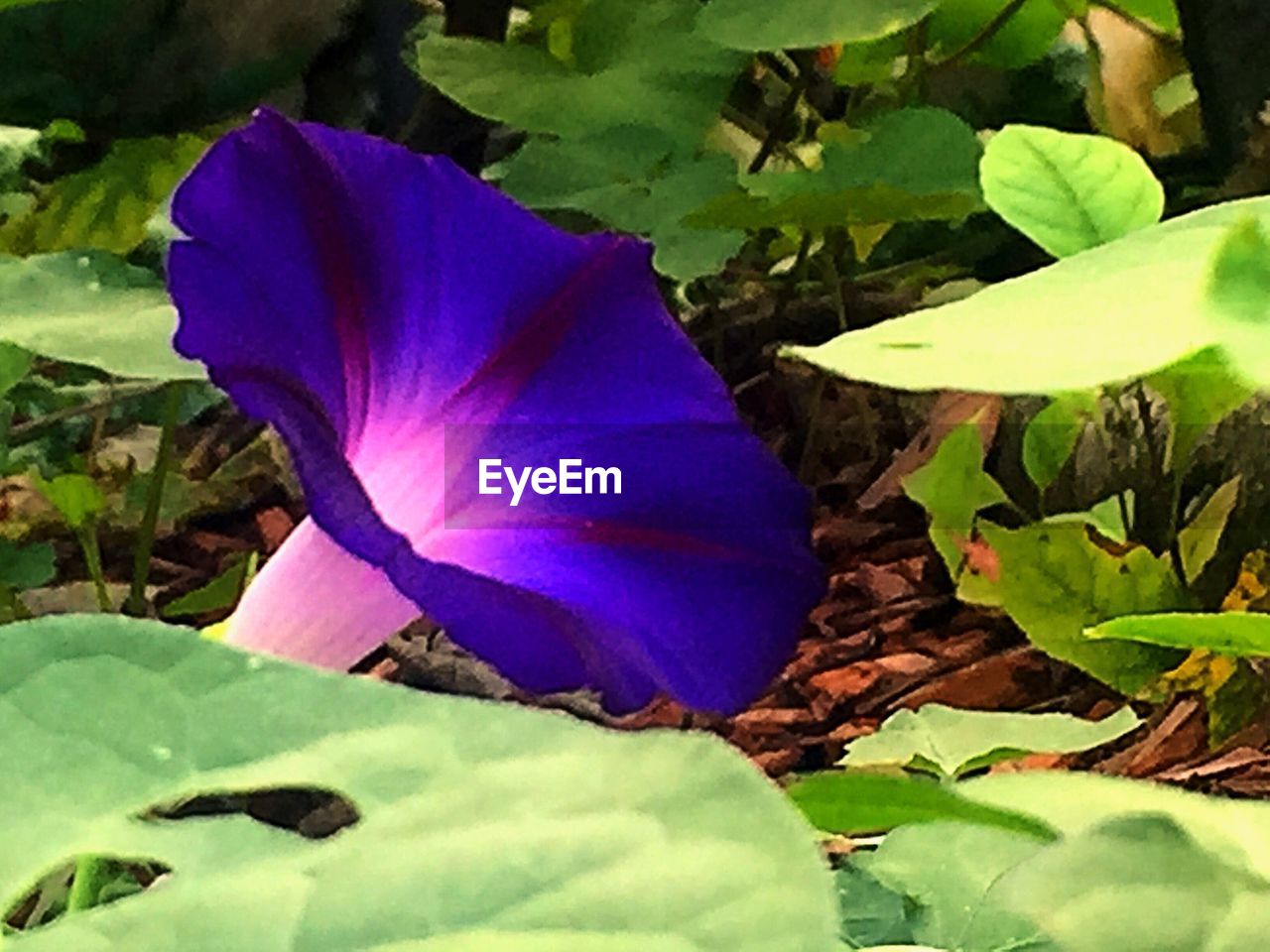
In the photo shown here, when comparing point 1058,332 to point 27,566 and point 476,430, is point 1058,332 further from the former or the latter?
point 27,566

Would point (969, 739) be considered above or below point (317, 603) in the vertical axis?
below

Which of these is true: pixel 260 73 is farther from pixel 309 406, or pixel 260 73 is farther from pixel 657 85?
pixel 309 406

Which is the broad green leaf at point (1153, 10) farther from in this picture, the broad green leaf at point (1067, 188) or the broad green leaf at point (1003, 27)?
the broad green leaf at point (1067, 188)

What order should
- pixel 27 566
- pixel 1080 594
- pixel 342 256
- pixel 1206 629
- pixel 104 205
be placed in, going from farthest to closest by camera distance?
pixel 104 205 < pixel 27 566 < pixel 1080 594 < pixel 342 256 < pixel 1206 629

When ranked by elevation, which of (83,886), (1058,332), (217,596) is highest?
(1058,332)

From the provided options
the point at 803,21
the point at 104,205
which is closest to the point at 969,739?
the point at 803,21

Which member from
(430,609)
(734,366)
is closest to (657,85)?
(734,366)
